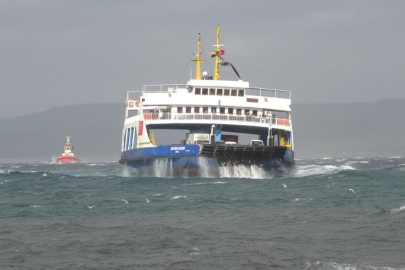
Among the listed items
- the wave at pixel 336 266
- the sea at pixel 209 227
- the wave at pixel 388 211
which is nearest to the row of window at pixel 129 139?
the sea at pixel 209 227

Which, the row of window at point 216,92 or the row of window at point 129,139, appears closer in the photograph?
the row of window at point 216,92

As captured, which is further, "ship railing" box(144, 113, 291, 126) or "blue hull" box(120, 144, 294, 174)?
"ship railing" box(144, 113, 291, 126)

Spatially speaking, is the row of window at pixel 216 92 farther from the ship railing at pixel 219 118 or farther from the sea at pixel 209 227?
the sea at pixel 209 227

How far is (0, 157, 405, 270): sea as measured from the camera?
22.0 meters

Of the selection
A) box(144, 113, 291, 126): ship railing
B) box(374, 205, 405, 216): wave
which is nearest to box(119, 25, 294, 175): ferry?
box(144, 113, 291, 126): ship railing

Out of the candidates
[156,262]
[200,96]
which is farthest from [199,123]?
[156,262]

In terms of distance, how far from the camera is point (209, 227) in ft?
93.5

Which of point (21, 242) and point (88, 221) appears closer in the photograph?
point (21, 242)

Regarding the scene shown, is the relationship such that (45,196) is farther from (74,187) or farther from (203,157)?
(203,157)

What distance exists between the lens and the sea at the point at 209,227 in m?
22.0

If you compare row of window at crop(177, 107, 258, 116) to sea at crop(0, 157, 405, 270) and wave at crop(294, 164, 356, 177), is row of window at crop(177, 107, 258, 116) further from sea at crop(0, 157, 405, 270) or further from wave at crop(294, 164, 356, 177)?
sea at crop(0, 157, 405, 270)

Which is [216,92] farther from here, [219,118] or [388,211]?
[388,211]

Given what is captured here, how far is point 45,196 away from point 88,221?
13.9m

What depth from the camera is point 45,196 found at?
44250 millimetres
